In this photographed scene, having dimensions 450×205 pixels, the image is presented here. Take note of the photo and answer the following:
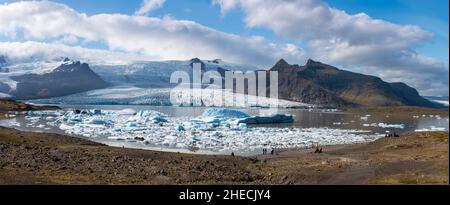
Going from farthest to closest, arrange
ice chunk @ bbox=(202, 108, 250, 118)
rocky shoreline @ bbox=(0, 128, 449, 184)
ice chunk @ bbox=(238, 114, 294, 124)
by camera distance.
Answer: ice chunk @ bbox=(202, 108, 250, 118)
ice chunk @ bbox=(238, 114, 294, 124)
rocky shoreline @ bbox=(0, 128, 449, 184)

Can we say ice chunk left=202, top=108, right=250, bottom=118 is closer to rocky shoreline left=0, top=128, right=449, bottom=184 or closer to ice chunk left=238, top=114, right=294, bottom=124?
ice chunk left=238, top=114, right=294, bottom=124

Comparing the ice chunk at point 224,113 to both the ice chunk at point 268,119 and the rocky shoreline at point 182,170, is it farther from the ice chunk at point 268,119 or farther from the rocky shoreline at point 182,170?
the rocky shoreline at point 182,170

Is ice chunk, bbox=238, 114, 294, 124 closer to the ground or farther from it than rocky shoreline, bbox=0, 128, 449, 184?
farther from it

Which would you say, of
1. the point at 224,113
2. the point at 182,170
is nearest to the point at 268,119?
the point at 224,113

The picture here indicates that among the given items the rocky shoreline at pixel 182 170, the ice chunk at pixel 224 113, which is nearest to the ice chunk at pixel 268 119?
the ice chunk at pixel 224 113

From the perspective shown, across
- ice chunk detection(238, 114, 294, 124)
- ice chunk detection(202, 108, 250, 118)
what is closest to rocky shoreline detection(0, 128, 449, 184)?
ice chunk detection(238, 114, 294, 124)

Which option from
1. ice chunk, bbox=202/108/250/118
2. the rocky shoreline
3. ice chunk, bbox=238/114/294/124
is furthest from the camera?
ice chunk, bbox=202/108/250/118

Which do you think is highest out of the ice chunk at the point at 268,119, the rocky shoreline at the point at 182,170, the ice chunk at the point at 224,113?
the ice chunk at the point at 224,113

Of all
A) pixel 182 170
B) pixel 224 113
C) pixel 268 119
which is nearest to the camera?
pixel 182 170

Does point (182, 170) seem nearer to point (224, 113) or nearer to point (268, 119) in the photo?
point (268, 119)

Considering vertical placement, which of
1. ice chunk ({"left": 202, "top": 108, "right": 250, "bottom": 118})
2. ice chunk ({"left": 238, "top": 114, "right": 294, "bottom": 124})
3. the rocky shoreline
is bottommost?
the rocky shoreline

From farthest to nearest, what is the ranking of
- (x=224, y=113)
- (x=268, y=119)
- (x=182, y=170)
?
(x=224, y=113) < (x=268, y=119) < (x=182, y=170)
